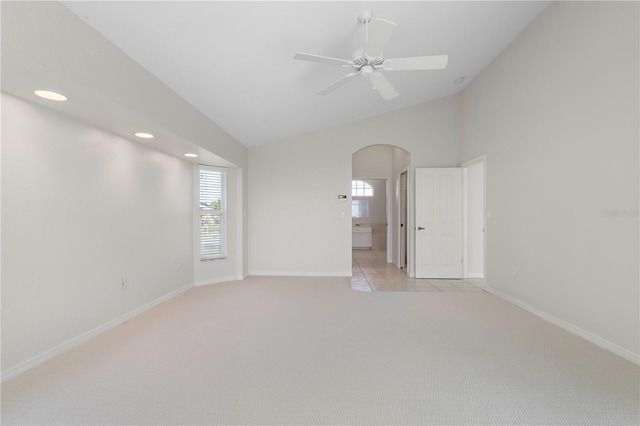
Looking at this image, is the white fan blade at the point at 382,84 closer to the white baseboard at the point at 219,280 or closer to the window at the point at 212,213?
the window at the point at 212,213

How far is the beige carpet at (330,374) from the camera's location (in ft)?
5.45

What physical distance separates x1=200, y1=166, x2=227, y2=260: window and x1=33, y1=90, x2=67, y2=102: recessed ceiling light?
2669 millimetres

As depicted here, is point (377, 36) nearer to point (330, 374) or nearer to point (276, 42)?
point (276, 42)

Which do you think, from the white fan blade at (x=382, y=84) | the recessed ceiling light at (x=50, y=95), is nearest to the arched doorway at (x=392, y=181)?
the white fan blade at (x=382, y=84)

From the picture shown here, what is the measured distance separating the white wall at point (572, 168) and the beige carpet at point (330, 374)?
1.58 ft

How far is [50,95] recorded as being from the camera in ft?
6.68

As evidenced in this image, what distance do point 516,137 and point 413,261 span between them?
2.68 metres

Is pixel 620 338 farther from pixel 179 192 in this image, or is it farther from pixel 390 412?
pixel 179 192

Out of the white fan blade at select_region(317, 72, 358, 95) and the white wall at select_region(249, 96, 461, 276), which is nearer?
the white fan blade at select_region(317, 72, 358, 95)

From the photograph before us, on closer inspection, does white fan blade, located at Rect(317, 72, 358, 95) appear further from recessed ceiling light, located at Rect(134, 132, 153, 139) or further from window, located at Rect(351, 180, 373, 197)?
window, located at Rect(351, 180, 373, 197)

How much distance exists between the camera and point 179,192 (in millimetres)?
4277

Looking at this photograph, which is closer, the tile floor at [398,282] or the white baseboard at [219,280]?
the tile floor at [398,282]

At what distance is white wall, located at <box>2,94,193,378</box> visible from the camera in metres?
2.05

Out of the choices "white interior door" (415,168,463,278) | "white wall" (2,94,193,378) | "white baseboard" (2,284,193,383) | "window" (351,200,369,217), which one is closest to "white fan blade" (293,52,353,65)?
"white wall" (2,94,193,378)
